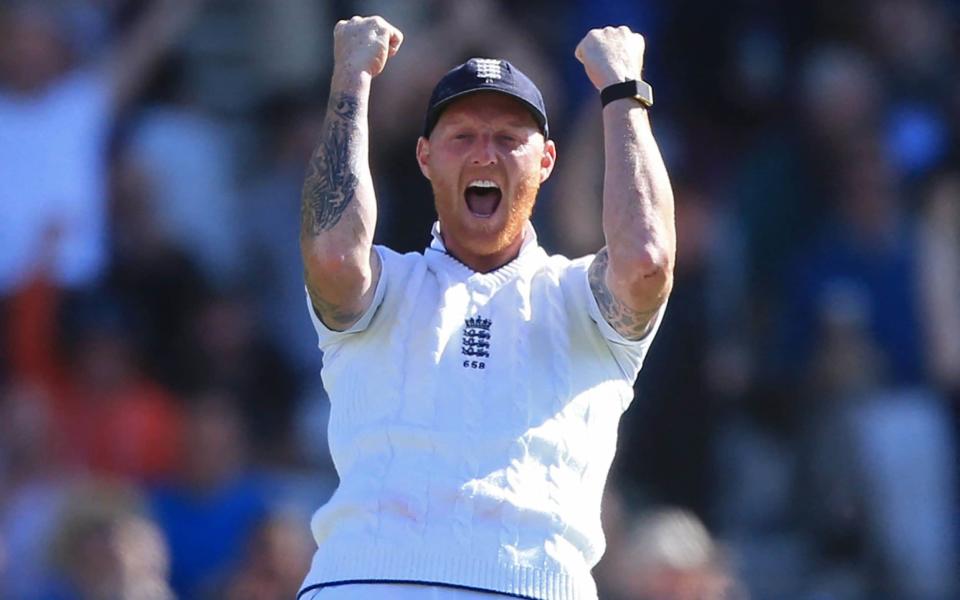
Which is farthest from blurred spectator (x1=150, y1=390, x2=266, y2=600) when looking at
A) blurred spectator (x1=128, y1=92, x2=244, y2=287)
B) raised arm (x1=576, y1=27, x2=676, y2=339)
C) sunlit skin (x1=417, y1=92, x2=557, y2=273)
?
raised arm (x1=576, y1=27, x2=676, y2=339)

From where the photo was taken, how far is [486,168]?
197 inches

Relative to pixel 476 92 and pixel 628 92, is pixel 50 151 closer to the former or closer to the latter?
pixel 476 92

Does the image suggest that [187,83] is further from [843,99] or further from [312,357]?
[843,99]

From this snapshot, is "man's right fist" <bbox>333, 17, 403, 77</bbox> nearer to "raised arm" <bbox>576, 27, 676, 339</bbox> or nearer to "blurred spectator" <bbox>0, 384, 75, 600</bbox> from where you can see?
"raised arm" <bbox>576, 27, 676, 339</bbox>

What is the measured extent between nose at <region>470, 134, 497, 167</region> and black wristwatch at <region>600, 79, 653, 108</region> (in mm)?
300

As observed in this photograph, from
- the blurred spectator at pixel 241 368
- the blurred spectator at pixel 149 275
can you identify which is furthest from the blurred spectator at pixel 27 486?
the blurred spectator at pixel 241 368

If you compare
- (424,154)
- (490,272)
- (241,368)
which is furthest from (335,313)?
(241,368)

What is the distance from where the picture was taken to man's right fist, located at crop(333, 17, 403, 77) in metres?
5.01

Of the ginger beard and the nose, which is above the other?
the nose

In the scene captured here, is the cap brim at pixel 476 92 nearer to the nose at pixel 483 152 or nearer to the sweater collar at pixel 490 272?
the nose at pixel 483 152

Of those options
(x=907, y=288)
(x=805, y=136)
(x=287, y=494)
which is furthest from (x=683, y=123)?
(x=287, y=494)

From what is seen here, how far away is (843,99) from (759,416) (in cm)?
156

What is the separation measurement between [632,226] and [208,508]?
3914 millimetres

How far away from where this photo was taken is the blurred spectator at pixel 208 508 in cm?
816
